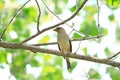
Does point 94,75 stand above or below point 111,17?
below

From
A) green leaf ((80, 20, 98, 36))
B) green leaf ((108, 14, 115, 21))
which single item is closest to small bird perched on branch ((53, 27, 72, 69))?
green leaf ((80, 20, 98, 36))

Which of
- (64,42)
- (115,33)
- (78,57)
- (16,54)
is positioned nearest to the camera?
(78,57)

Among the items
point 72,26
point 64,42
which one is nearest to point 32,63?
point 64,42

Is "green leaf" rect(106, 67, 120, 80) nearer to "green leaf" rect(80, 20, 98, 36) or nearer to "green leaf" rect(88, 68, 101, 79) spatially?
"green leaf" rect(88, 68, 101, 79)

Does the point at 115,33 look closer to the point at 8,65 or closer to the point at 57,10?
the point at 57,10

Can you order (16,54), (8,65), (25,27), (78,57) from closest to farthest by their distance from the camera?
1. (78,57)
2. (8,65)
3. (16,54)
4. (25,27)

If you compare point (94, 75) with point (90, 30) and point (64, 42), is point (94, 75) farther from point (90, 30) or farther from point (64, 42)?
point (90, 30)

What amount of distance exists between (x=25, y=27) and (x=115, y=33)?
2.53m

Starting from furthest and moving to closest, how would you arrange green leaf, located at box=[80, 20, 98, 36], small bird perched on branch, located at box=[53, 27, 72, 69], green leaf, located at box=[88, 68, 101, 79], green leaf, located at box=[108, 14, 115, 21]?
green leaf, located at box=[108, 14, 115, 21]
green leaf, located at box=[80, 20, 98, 36]
small bird perched on branch, located at box=[53, 27, 72, 69]
green leaf, located at box=[88, 68, 101, 79]

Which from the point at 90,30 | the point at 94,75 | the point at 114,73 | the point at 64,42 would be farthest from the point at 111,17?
the point at 94,75

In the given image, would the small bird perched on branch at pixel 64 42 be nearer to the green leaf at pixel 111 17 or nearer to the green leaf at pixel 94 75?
the green leaf at pixel 94 75

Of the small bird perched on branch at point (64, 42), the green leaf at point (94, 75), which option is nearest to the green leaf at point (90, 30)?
the small bird perched on branch at point (64, 42)

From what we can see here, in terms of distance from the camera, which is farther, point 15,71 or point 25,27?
point 25,27

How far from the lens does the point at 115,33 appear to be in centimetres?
1060
